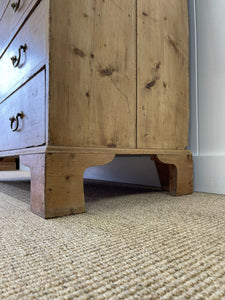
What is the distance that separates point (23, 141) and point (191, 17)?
0.95m

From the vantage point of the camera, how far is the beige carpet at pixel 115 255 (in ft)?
0.97

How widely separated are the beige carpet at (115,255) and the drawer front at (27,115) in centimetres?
24

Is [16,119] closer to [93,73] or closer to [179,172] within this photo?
[93,73]

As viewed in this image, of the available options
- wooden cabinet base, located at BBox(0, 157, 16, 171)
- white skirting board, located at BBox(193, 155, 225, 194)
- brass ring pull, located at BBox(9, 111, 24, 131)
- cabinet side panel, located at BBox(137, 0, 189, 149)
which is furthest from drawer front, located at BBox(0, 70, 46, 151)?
wooden cabinet base, located at BBox(0, 157, 16, 171)

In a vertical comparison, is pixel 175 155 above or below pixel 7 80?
below

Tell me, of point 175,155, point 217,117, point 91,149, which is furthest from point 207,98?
point 91,149

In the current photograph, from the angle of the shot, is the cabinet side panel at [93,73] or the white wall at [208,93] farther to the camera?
the white wall at [208,93]

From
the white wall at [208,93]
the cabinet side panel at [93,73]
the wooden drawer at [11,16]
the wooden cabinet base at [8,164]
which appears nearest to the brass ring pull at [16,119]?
the cabinet side panel at [93,73]

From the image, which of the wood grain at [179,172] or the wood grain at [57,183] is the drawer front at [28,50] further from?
the wood grain at [179,172]

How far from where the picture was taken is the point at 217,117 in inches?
39.9

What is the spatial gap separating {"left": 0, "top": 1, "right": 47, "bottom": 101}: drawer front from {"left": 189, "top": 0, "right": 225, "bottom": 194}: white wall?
2.31 ft

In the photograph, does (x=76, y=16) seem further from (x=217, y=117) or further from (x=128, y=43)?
(x=217, y=117)

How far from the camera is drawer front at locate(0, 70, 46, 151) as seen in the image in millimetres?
702

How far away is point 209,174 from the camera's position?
102 cm
